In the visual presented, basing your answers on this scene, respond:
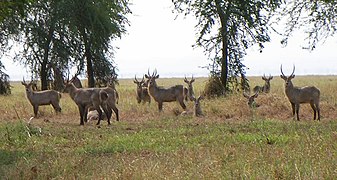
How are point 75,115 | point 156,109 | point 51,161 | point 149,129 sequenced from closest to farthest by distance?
point 51,161, point 149,129, point 75,115, point 156,109

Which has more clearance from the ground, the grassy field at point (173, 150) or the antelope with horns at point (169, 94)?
the antelope with horns at point (169, 94)

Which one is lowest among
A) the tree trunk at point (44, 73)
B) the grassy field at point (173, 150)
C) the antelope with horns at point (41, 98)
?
the grassy field at point (173, 150)

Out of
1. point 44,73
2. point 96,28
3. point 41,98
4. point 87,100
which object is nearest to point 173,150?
point 87,100

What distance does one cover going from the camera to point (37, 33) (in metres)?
33.2

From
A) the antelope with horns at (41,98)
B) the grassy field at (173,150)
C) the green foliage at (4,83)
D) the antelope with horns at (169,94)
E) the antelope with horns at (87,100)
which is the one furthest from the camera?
the green foliage at (4,83)

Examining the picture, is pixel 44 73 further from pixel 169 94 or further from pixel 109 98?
pixel 109 98

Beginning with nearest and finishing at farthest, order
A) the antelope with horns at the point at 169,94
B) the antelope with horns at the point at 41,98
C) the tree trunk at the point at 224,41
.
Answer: the antelope with horns at the point at 41,98
the antelope with horns at the point at 169,94
the tree trunk at the point at 224,41

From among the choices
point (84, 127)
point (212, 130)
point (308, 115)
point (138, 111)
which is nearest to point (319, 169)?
point (212, 130)

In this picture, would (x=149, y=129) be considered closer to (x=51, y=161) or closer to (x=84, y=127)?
(x=84, y=127)

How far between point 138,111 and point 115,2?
1456 centimetres

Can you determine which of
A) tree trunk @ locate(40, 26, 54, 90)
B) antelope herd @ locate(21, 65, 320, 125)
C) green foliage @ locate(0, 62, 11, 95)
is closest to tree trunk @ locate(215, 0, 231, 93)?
antelope herd @ locate(21, 65, 320, 125)

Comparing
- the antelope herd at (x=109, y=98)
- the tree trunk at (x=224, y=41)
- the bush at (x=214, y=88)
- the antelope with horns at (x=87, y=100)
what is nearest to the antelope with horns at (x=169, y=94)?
the antelope herd at (x=109, y=98)

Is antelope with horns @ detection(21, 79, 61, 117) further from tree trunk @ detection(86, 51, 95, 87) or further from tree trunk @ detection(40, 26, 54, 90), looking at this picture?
tree trunk @ detection(40, 26, 54, 90)

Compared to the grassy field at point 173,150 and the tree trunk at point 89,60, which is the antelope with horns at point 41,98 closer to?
the grassy field at point 173,150
